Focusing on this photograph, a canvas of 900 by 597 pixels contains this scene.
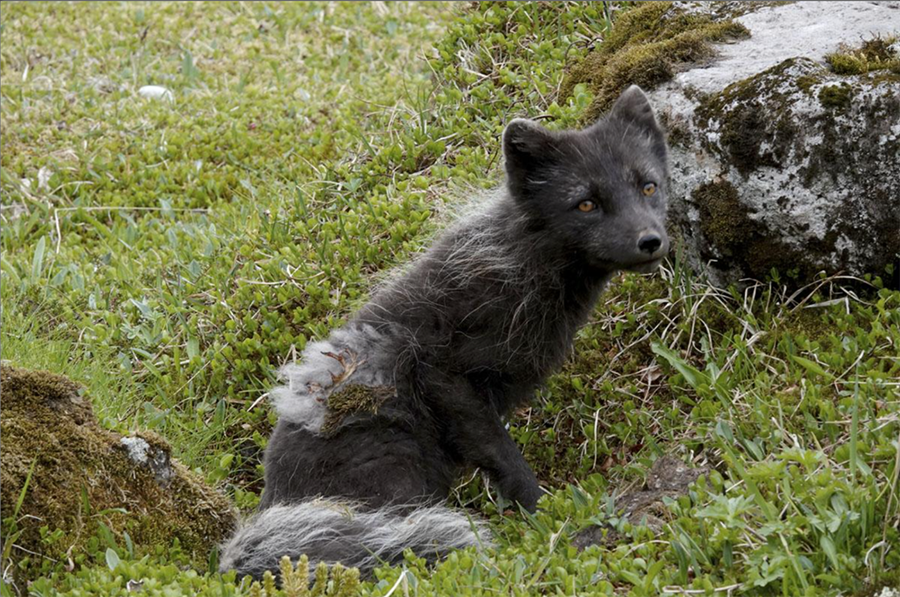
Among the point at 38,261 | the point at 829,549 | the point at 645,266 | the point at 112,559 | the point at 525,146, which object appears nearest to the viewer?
the point at 829,549

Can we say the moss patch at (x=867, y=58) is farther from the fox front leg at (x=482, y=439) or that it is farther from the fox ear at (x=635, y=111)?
the fox front leg at (x=482, y=439)

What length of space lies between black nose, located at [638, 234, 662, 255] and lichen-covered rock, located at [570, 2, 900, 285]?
32.6 inches

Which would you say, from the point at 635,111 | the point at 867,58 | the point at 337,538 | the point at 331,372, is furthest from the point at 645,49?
the point at 337,538

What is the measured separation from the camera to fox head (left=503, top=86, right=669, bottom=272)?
477 cm

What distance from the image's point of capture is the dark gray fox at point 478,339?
16.0ft

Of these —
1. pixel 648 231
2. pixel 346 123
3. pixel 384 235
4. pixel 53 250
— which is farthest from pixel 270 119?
pixel 648 231

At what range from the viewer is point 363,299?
591 cm

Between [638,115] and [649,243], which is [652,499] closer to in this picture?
[649,243]

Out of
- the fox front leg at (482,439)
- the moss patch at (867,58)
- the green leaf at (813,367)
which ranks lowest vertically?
the fox front leg at (482,439)

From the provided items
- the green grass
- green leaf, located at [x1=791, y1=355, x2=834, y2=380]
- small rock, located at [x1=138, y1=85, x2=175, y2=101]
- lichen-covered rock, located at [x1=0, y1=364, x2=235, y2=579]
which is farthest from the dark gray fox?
small rock, located at [x1=138, y1=85, x2=175, y2=101]

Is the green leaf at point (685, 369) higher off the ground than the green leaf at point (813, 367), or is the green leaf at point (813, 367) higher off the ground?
the green leaf at point (813, 367)

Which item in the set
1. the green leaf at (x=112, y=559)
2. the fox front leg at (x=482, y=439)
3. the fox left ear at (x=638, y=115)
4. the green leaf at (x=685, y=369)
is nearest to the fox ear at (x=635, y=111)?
the fox left ear at (x=638, y=115)

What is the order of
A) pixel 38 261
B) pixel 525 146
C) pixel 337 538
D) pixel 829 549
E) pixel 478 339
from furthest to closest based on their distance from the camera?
1. pixel 38 261
2. pixel 478 339
3. pixel 525 146
4. pixel 337 538
5. pixel 829 549

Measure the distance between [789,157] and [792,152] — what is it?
0.03m
